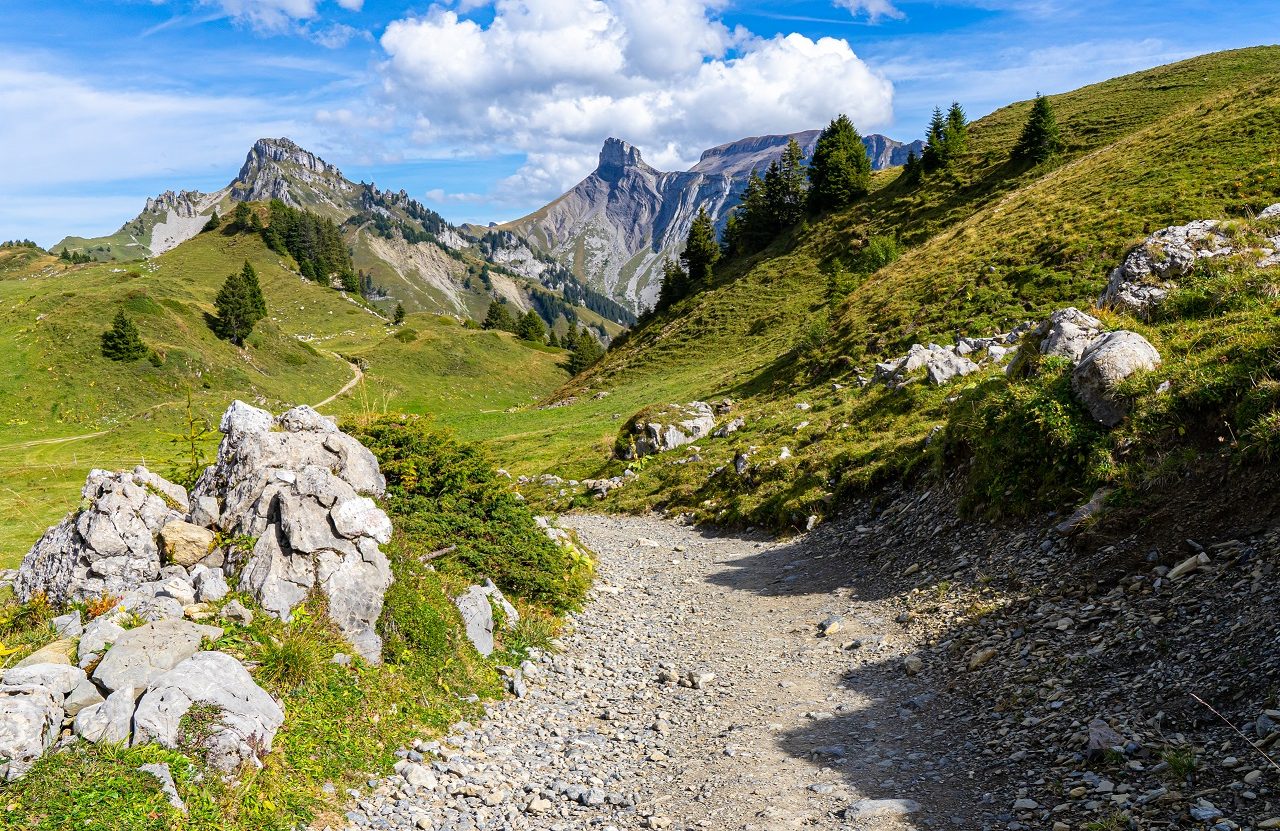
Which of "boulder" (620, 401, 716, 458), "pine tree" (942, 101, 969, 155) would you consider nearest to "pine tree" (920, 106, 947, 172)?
"pine tree" (942, 101, 969, 155)

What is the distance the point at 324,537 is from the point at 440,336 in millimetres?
108156

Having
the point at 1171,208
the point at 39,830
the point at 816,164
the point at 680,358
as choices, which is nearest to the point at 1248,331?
the point at 39,830

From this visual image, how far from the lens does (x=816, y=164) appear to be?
3354 inches

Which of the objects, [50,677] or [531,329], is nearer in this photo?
[50,677]

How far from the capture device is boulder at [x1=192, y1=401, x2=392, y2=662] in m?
9.87

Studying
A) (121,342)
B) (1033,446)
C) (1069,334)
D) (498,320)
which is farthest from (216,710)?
(498,320)

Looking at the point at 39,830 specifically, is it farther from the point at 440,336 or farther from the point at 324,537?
the point at 440,336

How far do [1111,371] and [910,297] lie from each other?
88.9 ft

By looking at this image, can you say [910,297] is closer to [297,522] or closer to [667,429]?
[667,429]

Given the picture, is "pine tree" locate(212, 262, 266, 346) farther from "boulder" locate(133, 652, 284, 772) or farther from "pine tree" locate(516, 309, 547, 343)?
"boulder" locate(133, 652, 284, 772)

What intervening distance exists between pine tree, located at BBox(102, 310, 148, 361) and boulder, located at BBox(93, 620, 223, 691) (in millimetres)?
71538

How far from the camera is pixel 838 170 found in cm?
8188

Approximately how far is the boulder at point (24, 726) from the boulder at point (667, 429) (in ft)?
84.6

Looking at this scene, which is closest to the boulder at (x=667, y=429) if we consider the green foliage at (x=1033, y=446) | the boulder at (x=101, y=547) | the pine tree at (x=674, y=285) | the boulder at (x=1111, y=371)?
the green foliage at (x=1033, y=446)
